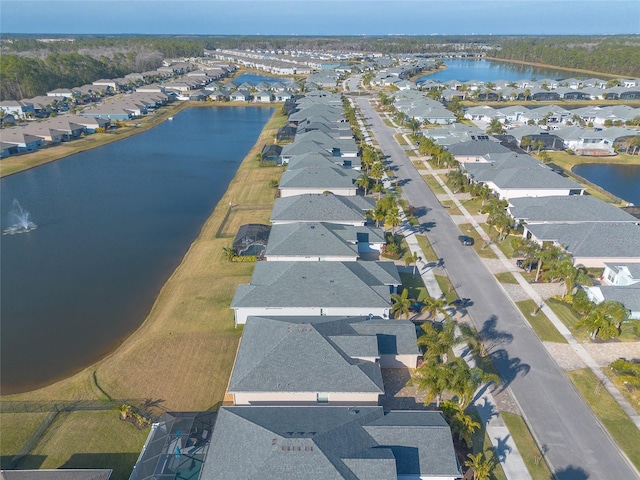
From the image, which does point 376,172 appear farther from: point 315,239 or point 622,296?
point 622,296

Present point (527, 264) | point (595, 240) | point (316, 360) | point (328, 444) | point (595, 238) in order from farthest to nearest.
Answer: point (595, 238), point (595, 240), point (527, 264), point (316, 360), point (328, 444)

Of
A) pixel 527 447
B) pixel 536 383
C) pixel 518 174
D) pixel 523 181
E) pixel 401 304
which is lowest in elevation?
pixel 527 447

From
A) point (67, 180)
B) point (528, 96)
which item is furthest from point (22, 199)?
point (528, 96)

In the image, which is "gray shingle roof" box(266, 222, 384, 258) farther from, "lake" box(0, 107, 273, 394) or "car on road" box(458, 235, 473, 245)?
"lake" box(0, 107, 273, 394)

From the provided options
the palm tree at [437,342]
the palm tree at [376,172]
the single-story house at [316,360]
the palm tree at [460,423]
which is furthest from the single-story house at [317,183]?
the palm tree at [460,423]

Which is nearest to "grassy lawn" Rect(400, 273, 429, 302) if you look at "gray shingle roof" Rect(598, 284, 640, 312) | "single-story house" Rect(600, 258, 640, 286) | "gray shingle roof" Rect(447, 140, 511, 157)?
"gray shingle roof" Rect(598, 284, 640, 312)

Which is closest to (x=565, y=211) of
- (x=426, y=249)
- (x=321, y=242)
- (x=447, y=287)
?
(x=426, y=249)

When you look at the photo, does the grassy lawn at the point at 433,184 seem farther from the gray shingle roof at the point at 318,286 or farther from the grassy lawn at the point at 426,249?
the gray shingle roof at the point at 318,286
